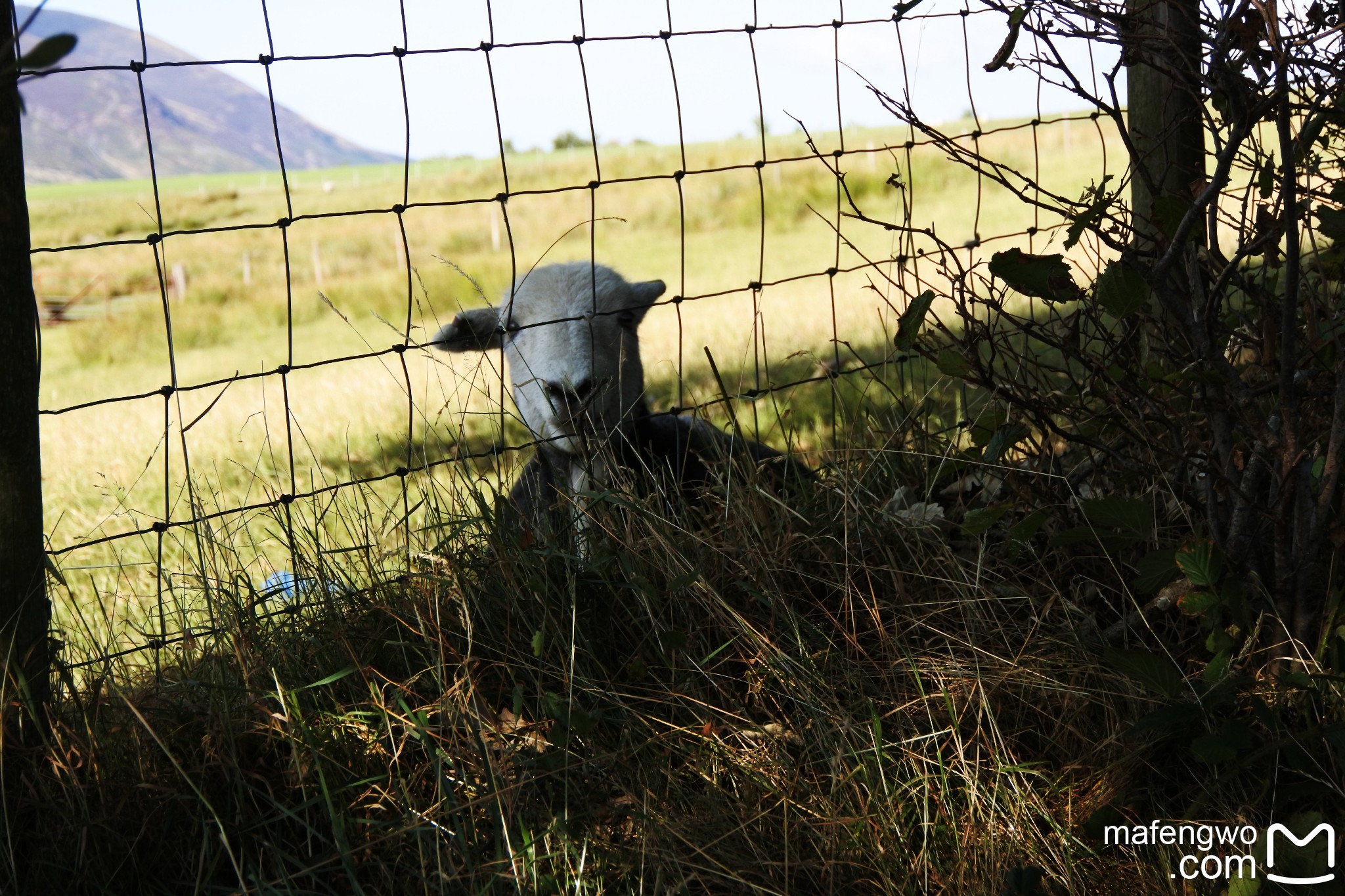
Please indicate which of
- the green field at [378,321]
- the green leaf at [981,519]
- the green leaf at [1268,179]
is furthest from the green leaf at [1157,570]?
the green field at [378,321]

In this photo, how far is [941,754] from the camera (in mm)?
1984

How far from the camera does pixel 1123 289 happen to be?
78.4 inches

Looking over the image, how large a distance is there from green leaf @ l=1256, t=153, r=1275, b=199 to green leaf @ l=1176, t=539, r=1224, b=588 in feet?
2.26

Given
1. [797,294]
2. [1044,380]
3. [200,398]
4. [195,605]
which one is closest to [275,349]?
[200,398]

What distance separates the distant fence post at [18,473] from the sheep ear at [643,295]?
1.74 meters

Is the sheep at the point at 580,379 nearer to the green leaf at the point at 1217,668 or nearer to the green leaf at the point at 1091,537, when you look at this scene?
the green leaf at the point at 1091,537

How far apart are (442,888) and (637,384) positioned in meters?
1.82

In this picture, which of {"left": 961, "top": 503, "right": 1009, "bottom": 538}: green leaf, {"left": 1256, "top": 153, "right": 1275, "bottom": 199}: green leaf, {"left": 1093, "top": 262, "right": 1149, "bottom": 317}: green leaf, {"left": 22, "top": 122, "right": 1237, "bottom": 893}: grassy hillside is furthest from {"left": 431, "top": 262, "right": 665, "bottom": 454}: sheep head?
{"left": 1256, "top": 153, "right": 1275, "bottom": 199}: green leaf

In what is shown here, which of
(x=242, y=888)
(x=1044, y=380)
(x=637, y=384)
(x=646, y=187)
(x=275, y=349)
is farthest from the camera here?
(x=646, y=187)

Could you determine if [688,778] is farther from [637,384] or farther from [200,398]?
[200,398]

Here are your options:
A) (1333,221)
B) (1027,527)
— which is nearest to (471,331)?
(1027,527)

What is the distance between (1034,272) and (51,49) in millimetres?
1608

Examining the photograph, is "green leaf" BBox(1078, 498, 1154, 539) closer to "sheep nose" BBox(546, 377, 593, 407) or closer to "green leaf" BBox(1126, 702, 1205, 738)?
"green leaf" BBox(1126, 702, 1205, 738)

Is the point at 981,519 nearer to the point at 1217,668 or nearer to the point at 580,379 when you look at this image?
the point at 1217,668
